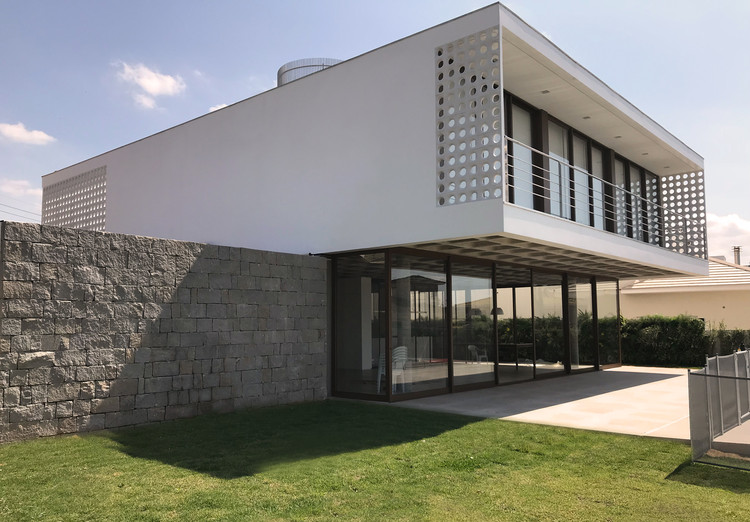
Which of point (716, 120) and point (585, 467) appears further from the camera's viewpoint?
point (716, 120)

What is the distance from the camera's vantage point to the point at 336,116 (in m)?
12.1

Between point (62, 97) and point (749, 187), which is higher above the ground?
point (62, 97)

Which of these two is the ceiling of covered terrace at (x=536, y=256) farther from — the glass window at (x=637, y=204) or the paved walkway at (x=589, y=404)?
the paved walkway at (x=589, y=404)

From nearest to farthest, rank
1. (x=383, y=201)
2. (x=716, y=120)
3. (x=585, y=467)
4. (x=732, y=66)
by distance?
(x=585, y=467) < (x=383, y=201) < (x=732, y=66) < (x=716, y=120)

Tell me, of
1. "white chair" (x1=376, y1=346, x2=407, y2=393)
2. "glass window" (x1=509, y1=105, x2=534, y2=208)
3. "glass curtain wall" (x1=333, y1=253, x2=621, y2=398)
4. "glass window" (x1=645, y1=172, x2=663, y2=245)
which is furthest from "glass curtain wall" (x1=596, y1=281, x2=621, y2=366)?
"white chair" (x1=376, y1=346, x2=407, y2=393)

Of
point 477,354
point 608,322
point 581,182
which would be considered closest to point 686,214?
point 608,322

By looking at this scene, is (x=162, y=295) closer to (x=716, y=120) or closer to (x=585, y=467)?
(x=585, y=467)

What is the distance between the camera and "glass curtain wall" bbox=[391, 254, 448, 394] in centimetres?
1159

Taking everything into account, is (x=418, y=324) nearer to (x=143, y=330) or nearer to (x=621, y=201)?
(x=143, y=330)

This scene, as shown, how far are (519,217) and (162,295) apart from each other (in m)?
5.82

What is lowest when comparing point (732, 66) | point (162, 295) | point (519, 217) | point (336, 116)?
point (162, 295)

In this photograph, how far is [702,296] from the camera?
26000mm

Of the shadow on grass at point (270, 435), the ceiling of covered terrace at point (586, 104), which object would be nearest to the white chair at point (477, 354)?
the shadow on grass at point (270, 435)

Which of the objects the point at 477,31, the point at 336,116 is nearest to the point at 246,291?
the point at 336,116
